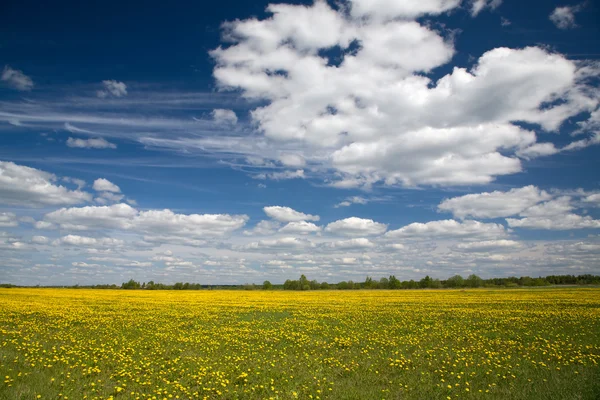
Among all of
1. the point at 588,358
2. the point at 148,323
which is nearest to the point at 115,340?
the point at 148,323

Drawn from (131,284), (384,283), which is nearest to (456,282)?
(384,283)

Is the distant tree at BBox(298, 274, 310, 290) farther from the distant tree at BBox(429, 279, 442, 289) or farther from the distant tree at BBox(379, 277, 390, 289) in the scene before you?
the distant tree at BBox(429, 279, 442, 289)

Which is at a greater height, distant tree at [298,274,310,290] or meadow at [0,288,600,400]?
meadow at [0,288,600,400]

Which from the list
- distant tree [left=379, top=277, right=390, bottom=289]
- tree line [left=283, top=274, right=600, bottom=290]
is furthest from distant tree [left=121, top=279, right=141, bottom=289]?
distant tree [left=379, top=277, right=390, bottom=289]

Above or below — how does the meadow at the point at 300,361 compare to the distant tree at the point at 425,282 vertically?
above

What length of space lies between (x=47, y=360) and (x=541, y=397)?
1677 centimetres

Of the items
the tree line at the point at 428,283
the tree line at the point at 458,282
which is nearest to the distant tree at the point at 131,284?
the tree line at the point at 428,283

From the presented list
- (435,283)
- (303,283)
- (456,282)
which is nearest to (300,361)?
(303,283)

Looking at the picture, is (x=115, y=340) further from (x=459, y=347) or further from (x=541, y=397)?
(x=541, y=397)

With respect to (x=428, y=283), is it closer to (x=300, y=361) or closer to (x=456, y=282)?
(x=456, y=282)

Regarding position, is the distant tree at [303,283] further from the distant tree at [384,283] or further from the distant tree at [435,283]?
the distant tree at [435,283]

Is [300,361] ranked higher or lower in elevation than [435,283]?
higher

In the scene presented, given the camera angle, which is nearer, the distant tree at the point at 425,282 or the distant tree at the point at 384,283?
the distant tree at the point at 425,282

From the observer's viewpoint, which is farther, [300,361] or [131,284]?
[131,284]
